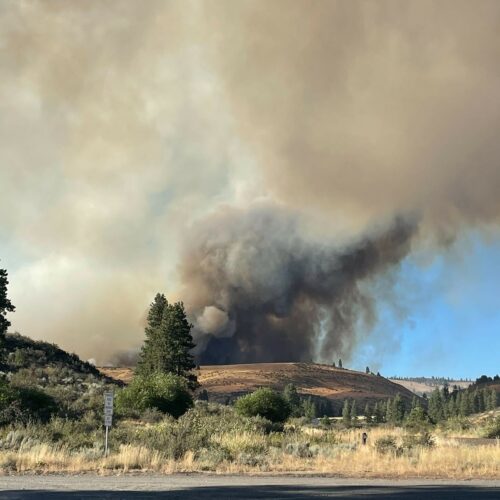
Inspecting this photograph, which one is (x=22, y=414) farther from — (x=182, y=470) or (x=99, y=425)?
(x=182, y=470)

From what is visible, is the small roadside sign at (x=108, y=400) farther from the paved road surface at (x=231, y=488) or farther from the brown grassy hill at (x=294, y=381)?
the brown grassy hill at (x=294, y=381)

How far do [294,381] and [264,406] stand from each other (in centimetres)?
10363

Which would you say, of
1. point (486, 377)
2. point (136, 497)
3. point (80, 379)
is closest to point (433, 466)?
point (136, 497)

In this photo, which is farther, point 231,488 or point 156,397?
point 156,397

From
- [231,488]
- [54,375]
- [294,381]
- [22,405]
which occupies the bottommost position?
[231,488]

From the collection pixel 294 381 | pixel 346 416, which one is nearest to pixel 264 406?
pixel 346 416

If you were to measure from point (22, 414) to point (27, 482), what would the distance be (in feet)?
45.6

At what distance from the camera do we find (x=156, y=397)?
3575 cm

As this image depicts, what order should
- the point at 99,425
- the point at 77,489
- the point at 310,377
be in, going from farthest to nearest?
the point at 310,377 → the point at 99,425 → the point at 77,489

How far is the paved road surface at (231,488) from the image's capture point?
35.7 feet

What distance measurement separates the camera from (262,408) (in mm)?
36969

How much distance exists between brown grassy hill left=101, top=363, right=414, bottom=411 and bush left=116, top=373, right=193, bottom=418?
71785mm

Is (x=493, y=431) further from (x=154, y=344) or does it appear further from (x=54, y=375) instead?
(x=54, y=375)

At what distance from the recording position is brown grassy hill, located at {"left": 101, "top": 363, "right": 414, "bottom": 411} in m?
121
